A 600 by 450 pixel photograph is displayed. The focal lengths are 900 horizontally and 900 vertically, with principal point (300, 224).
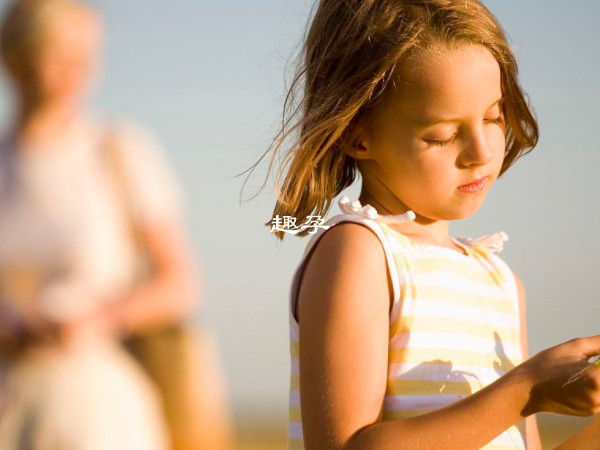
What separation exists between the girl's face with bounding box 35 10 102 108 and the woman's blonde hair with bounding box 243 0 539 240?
672mm

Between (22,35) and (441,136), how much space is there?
716mm

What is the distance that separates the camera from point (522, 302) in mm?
1612

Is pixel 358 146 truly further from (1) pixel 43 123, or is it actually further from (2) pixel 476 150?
(1) pixel 43 123

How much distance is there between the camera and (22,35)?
0.77 meters

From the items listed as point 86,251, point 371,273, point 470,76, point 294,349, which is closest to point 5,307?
point 86,251

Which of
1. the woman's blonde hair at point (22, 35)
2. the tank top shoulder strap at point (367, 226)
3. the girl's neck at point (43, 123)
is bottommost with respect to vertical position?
the tank top shoulder strap at point (367, 226)

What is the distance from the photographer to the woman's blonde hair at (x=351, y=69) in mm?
1392

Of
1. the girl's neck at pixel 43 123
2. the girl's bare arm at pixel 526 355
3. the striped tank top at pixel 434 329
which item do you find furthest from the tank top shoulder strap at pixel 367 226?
the girl's neck at pixel 43 123

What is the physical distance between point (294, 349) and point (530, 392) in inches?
15.9

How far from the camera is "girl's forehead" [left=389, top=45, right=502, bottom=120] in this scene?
133cm

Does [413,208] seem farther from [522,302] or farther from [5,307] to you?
[5,307]

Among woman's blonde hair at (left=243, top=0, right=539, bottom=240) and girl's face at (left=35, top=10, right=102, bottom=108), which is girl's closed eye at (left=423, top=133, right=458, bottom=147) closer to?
woman's blonde hair at (left=243, top=0, right=539, bottom=240)

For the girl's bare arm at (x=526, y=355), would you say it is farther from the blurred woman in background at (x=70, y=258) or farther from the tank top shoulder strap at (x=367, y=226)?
the blurred woman in background at (x=70, y=258)

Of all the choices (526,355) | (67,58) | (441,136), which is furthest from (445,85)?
(67,58)
